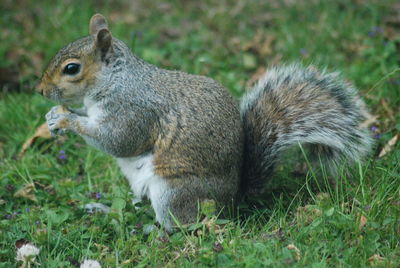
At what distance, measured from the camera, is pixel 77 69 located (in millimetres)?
2471

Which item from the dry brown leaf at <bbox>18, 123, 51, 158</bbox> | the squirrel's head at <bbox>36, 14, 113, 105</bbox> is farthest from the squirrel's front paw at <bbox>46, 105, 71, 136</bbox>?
the dry brown leaf at <bbox>18, 123, 51, 158</bbox>

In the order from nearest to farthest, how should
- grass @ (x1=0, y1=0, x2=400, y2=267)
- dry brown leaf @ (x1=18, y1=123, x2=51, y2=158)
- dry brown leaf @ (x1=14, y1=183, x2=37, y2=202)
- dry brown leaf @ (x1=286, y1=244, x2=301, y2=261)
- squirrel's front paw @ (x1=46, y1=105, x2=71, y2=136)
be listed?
1. dry brown leaf @ (x1=286, y1=244, x2=301, y2=261)
2. grass @ (x1=0, y1=0, x2=400, y2=267)
3. squirrel's front paw @ (x1=46, y1=105, x2=71, y2=136)
4. dry brown leaf @ (x1=14, y1=183, x2=37, y2=202)
5. dry brown leaf @ (x1=18, y1=123, x2=51, y2=158)

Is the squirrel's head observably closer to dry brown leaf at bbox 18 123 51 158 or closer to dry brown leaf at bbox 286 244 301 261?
dry brown leaf at bbox 18 123 51 158

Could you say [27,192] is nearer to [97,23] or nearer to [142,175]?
[142,175]

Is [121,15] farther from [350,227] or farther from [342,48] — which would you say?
[350,227]

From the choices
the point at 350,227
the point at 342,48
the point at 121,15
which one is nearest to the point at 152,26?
the point at 121,15

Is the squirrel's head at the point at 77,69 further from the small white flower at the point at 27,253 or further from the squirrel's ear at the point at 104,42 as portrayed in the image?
the small white flower at the point at 27,253

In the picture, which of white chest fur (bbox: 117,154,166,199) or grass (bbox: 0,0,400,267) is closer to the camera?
grass (bbox: 0,0,400,267)

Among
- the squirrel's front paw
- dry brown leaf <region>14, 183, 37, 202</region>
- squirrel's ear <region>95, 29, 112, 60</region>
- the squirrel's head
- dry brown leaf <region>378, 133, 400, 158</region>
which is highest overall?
squirrel's ear <region>95, 29, 112, 60</region>

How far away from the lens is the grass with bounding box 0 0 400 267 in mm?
2164

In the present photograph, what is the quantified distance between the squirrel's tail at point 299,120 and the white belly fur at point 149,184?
393 millimetres

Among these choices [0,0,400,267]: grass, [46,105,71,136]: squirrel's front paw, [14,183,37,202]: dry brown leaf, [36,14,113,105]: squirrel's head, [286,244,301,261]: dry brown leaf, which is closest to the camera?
[286,244,301,261]: dry brown leaf

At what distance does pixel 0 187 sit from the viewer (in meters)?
2.81

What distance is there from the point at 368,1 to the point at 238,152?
2.42 meters
